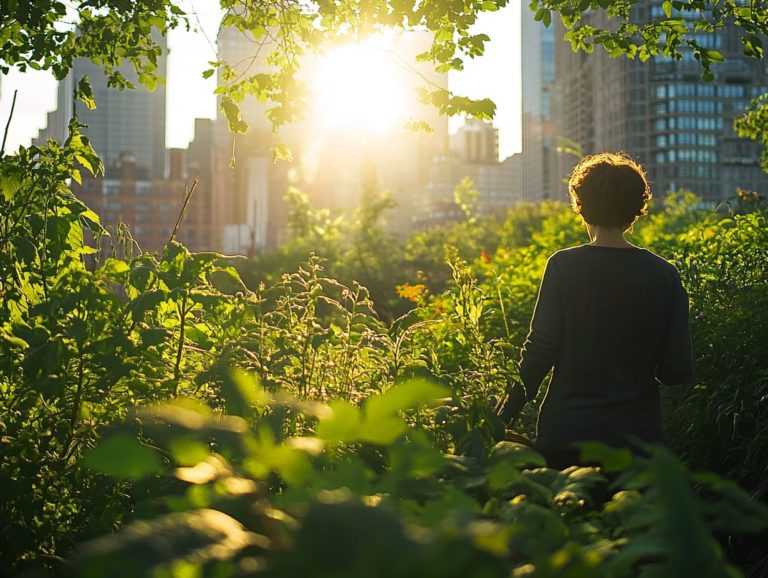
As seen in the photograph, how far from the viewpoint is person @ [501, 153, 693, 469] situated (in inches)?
129

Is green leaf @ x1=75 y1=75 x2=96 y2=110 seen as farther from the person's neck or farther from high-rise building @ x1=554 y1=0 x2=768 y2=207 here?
high-rise building @ x1=554 y1=0 x2=768 y2=207

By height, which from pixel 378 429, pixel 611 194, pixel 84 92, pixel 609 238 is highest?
pixel 84 92

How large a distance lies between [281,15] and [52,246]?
9.33 ft

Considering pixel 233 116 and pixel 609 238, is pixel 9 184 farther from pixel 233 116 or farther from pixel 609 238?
pixel 609 238

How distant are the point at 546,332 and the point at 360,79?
2.59 meters

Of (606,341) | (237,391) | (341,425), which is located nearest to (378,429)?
(341,425)

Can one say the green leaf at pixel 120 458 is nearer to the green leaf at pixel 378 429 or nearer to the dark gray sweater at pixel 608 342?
the green leaf at pixel 378 429

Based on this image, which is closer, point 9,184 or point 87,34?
point 9,184

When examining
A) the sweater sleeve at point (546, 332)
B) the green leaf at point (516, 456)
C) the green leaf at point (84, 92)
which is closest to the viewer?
the green leaf at point (516, 456)

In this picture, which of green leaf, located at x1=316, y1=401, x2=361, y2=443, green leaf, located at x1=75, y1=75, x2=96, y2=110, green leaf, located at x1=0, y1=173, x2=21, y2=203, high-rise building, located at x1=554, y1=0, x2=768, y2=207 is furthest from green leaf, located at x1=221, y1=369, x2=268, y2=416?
high-rise building, located at x1=554, y1=0, x2=768, y2=207

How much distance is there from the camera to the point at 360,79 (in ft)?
18.0

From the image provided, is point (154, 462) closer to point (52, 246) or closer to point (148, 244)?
point (52, 246)

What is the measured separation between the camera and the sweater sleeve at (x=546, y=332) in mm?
3387

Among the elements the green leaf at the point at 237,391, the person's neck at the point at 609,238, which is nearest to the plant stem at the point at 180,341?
the person's neck at the point at 609,238
